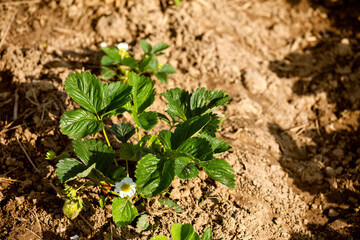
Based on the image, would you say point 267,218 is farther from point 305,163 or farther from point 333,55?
point 333,55

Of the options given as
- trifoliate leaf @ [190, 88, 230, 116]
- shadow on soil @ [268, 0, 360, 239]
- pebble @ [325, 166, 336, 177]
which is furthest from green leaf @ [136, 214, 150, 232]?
pebble @ [325, 166, 336, 177]

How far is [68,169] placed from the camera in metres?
1.87

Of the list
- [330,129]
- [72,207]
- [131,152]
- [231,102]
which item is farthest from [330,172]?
[72,207]

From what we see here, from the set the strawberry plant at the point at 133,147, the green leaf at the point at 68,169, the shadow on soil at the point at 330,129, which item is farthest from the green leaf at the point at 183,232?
the shadow on soil at the point at 330,129

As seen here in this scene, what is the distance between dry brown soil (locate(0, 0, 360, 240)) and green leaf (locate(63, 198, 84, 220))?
0.44 ft

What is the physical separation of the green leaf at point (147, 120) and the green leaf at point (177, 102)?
0.15 meters

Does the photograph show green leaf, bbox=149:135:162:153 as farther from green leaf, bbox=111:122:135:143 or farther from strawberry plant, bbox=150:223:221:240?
strawberry plant, bbox=150:223:221:240

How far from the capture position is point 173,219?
2.11 m

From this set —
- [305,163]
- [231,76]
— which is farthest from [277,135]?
[231,76]

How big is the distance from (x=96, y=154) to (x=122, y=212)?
393 millimetres

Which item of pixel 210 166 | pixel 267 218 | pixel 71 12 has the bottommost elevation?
pixel 267 218

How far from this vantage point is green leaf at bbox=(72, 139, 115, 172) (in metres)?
1.91

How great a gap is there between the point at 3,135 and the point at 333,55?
3500mm

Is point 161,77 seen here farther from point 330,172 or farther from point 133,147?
point 330,172
